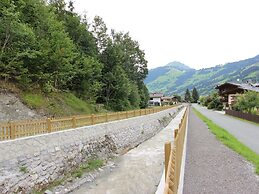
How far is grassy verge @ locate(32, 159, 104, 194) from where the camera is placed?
368 inches

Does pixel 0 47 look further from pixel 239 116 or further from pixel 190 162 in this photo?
pixel 239 116

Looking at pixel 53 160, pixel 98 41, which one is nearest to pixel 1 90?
pixel 53 160

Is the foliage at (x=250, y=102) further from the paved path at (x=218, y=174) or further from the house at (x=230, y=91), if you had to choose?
the paved path at (x=218, y=174)

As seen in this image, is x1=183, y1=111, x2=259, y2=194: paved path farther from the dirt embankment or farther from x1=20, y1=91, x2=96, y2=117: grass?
x1=20, y1=91, x2=96, y2=117: grass

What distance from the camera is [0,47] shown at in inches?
725

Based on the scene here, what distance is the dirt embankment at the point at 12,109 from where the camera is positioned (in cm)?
1546

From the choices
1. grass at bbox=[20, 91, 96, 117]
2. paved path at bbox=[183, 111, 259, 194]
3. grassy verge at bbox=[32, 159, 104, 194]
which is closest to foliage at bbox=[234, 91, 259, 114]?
grass at bbox=[20, 91, 96, 117]

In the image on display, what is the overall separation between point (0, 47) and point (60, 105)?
628 centimetres

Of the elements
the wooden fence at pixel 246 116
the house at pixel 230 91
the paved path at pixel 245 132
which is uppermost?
the house at pixel 230 91

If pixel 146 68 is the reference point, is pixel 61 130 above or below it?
below

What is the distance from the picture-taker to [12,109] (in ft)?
53.1

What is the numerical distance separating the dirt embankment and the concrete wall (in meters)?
4.94

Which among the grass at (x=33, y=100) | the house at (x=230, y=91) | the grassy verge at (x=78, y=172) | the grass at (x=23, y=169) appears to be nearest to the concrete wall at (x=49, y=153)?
the grass at (x=23, y=169)

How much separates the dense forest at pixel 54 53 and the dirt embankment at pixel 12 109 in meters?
1.85
